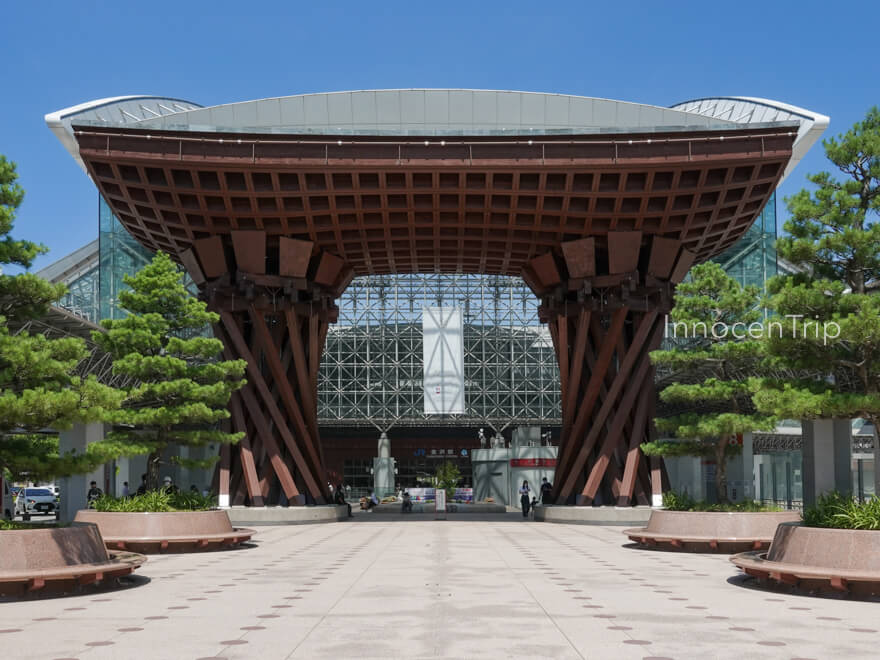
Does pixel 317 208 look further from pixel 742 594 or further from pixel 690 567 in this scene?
pixel 742 594

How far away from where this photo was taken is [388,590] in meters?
14.2

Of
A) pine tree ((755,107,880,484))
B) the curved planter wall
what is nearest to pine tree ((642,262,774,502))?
pine tree ((755,107,880,484))

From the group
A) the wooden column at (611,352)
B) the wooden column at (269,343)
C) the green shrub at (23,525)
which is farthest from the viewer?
the wooden column at (269,343)

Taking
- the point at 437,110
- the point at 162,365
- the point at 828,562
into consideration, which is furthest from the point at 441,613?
the point at 437,110

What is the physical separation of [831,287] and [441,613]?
8.44 metres

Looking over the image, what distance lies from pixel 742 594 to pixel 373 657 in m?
6.71

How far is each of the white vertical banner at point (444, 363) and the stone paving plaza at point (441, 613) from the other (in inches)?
1899

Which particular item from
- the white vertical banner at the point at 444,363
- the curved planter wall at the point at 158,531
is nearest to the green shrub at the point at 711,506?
the curved planter wall at the point at 158,531

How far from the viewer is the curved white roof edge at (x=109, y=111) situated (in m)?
46.4

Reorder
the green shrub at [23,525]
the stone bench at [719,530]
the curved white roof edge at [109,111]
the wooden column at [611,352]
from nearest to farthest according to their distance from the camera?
the green shrub at [23,525] → the stone bench at [719,530] → the wooden column at [611,352] → the curved white roof edge at [109,111]

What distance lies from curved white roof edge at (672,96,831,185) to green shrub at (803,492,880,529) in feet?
104

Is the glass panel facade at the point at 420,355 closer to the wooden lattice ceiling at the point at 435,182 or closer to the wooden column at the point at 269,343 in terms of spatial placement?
the wooden column at the point at 269,343

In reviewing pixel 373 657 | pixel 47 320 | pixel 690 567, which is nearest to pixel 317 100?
pixel 47 320

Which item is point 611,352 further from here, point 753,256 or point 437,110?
point 753,256
